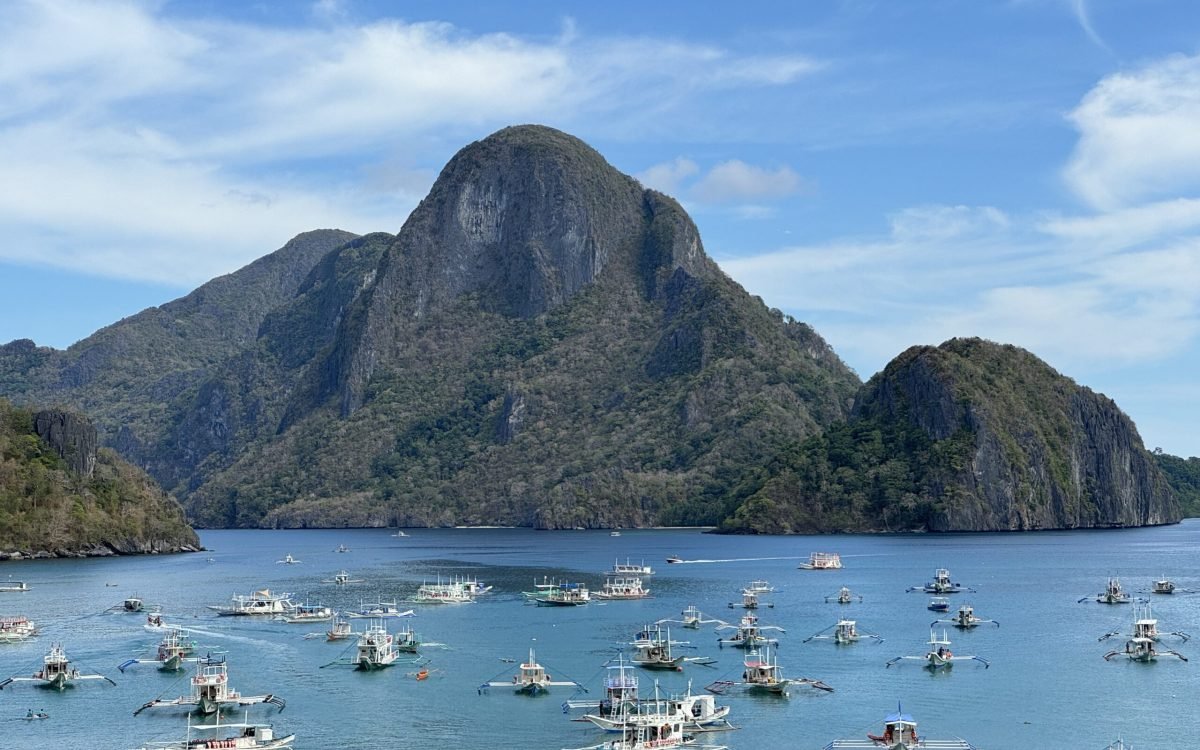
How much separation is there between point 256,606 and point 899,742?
90804mm

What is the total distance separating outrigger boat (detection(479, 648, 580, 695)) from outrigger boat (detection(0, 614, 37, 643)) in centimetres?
5194

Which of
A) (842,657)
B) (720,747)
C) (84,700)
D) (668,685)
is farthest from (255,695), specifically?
(842,657)

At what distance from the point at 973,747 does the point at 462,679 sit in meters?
40.4

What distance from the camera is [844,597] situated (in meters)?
154

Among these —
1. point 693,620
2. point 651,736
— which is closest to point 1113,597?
point 693,620

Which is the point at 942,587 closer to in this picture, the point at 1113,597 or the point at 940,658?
the point at 1113,597

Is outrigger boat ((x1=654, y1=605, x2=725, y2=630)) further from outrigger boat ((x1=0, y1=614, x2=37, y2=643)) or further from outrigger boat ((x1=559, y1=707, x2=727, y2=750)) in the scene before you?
outrigger boat ((x1=0, y1=614, x2=37, y2=643))

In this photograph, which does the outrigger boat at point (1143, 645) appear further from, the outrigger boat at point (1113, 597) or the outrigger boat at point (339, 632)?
the outrigger boat at point (339, 632)

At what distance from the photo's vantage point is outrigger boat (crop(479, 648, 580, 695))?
99.9m

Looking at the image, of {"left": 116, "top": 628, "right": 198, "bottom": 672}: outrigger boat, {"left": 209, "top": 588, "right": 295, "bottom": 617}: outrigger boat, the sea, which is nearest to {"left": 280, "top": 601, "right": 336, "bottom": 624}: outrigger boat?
{"left": 209, "top": 588, "right": 295, "bottom": 617}: outrigger boat

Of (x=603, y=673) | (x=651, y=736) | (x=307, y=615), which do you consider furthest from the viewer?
(x=307, y=615)

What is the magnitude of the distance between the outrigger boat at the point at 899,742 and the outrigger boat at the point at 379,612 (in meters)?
73.1

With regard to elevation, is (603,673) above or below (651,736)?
above

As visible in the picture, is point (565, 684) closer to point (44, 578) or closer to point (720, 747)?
point (720, 747)
